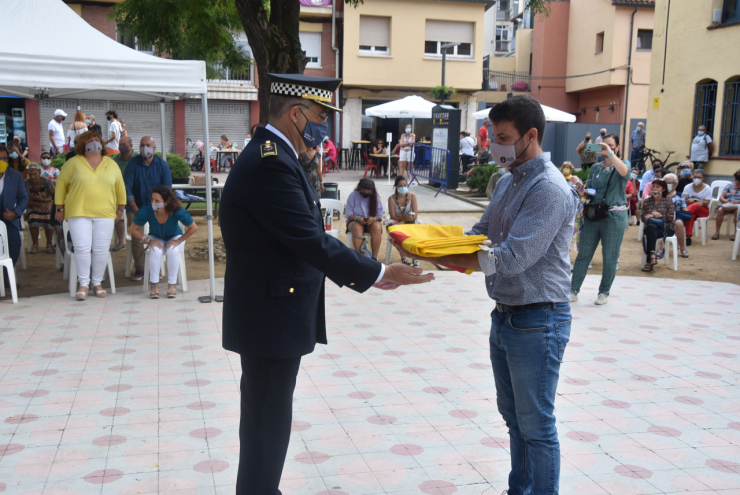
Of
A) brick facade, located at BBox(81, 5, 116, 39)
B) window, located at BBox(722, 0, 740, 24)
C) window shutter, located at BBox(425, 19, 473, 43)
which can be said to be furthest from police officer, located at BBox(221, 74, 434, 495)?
window shutter, located at BBox(425, 19, 473, 43)

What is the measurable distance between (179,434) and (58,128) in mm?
15154

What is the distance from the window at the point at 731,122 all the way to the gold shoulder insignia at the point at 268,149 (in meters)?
16.8

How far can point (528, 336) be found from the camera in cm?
256

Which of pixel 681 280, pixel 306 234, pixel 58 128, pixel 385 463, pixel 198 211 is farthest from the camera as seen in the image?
pixel 58 128

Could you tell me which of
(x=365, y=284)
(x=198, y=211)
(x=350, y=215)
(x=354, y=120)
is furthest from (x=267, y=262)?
(x=354, y=120)

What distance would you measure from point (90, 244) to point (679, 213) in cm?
933

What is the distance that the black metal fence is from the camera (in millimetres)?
17500

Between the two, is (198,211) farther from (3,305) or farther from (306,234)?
(306,234)

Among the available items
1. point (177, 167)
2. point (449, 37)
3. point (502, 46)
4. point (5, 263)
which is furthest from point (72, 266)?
point (502, 46)

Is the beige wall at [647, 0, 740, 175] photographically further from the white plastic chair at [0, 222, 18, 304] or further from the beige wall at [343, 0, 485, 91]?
the white plastic chair at [0, 222, 18, 304]

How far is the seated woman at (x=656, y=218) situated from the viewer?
31.0 feet

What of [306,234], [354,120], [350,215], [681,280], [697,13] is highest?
[697,13]

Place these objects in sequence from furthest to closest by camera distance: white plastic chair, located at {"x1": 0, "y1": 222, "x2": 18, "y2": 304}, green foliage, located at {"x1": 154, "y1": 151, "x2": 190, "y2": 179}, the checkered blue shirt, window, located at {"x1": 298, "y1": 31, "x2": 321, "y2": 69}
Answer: window, located at {"x1": 298, "y1": 31, "x2": 321, "y2": 69}, green foliage, located at {"x1": 154, "y1": 151, "x2": 190, "y2": 179}, white plastic chair, located at {"x1": 0, "y1": 222, "x2": 18, "y2": 304}, the checkered blue shirt

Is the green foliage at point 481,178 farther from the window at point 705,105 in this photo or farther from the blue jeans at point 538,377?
the blue jeans at point 538,377
